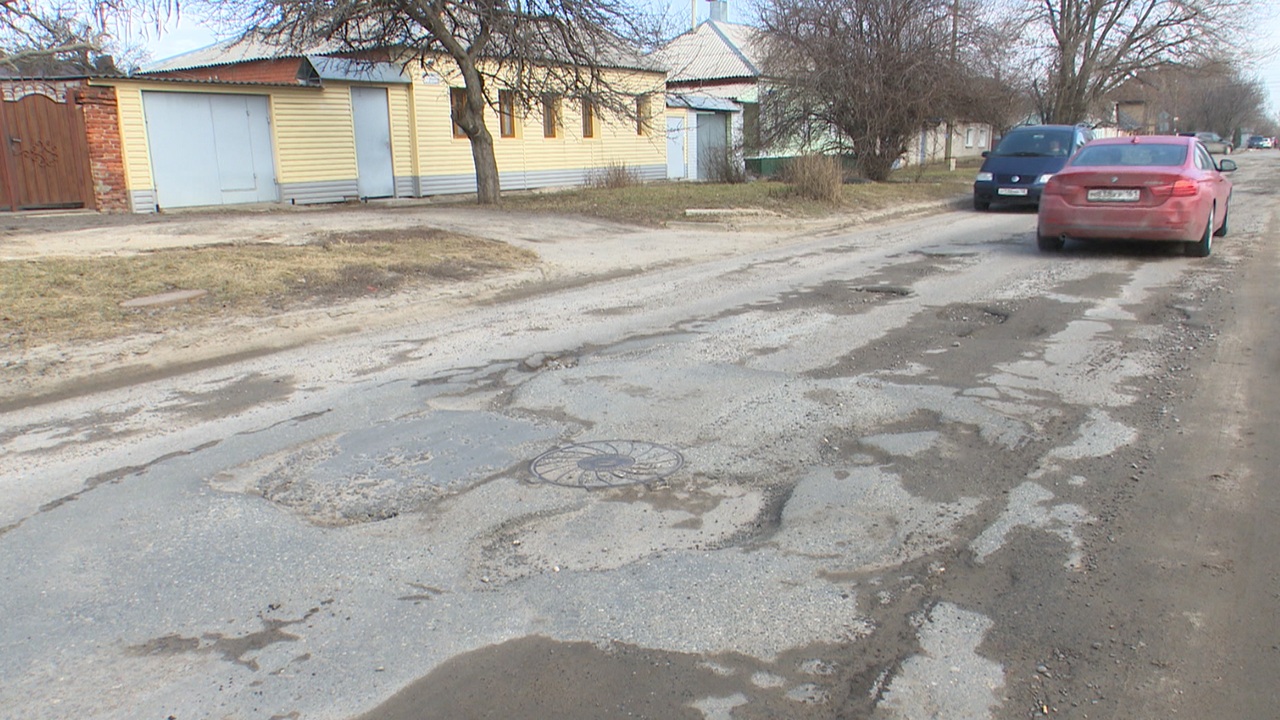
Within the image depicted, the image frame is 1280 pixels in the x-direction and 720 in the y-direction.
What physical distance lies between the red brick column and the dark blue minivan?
16921mm

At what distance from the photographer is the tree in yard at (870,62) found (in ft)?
75.5

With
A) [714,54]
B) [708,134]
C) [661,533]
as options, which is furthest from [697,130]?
[661,533]

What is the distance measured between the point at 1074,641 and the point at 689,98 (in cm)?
3012

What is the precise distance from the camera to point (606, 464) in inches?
179

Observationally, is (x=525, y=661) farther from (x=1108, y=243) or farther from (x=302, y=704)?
(x=1108, y=243)

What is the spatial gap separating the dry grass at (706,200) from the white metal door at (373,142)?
366 centimetres

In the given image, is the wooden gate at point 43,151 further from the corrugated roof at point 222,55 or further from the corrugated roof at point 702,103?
the corrugated roof at point 702,103

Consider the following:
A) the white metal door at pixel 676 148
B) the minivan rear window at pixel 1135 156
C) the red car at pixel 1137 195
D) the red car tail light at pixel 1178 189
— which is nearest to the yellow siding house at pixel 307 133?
the white metal door at pixel 676 148

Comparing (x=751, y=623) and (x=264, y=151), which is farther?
(x=264, y=151)

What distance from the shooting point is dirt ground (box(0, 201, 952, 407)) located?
6871mm

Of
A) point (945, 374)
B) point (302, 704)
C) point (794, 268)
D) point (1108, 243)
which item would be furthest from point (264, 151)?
point (302, 704)

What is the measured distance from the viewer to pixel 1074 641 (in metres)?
2.99

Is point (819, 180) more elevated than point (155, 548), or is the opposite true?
point (819, 180)

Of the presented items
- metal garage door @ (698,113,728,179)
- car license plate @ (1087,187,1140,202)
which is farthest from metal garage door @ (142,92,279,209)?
car license plate @ (1087,187,1140,202)
